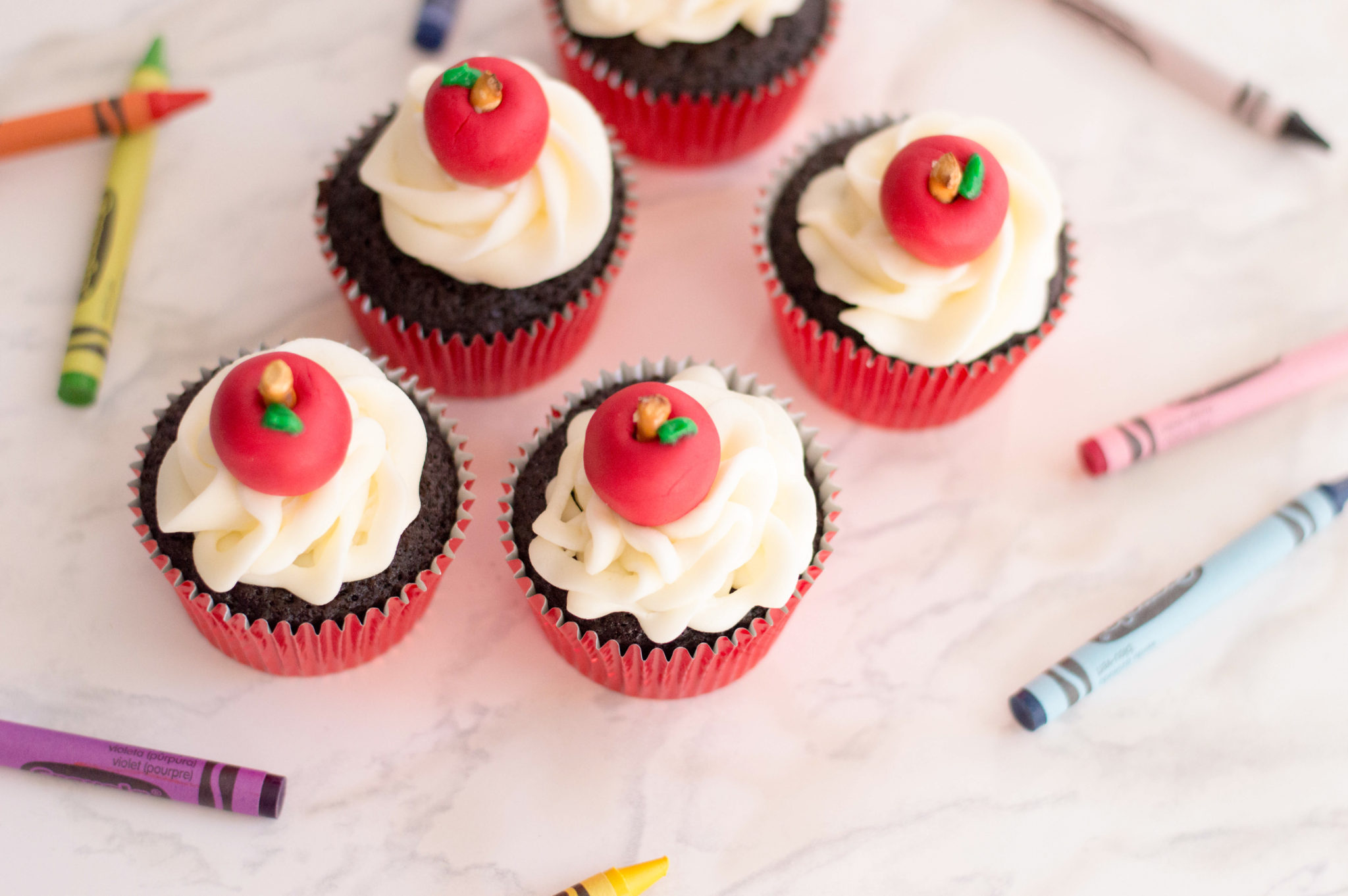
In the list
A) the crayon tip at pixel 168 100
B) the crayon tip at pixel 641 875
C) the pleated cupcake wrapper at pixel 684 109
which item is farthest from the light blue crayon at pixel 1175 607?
the crayon tip at pixel 168 100

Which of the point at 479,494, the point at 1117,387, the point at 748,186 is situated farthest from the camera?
the point at 748,186

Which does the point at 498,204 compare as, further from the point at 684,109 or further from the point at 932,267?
the point at 932,267

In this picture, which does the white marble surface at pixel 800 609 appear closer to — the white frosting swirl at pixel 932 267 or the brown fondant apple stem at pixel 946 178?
the white frosting swirl at pixel 932 267

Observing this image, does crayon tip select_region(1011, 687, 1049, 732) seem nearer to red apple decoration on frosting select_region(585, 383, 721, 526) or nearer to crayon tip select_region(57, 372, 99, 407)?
red apple decoration on frosting select_region(585, 383, 721, 526)

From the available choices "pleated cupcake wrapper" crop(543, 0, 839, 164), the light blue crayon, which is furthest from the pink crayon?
"pleated cupcake wrapper" crop(543, 0, 839, 164)

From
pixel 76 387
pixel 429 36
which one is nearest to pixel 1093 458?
pixel 429 36

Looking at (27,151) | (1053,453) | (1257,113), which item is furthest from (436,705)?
(1257,113)

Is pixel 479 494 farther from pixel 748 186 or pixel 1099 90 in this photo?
pixel 1099 90
